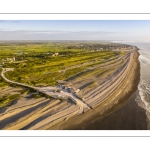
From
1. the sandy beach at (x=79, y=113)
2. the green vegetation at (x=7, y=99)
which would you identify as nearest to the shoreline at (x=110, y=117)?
the sandy beach at (x=79, y=113)

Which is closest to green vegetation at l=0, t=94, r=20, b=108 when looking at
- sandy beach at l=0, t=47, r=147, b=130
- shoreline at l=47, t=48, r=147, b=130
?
sandy beach at l=0, t=47, r=147, b=130

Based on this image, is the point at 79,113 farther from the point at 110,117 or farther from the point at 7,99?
the point at 7,99

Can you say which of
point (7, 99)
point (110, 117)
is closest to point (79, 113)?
point (110, 117)

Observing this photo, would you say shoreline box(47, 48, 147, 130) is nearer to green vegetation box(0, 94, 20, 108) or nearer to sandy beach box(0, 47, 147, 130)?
sandy beach box(0, 47, 147, 130)
